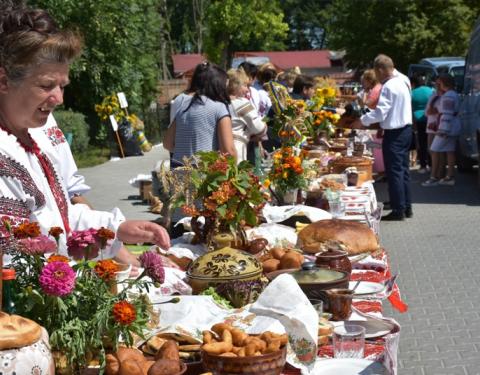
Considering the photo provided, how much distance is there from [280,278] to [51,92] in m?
0.93

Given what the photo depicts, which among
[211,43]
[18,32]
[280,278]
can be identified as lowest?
[211,43]

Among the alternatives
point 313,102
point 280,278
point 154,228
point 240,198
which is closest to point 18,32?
point 154,228

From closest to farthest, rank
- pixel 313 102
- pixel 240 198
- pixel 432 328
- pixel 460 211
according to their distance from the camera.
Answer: pixel 240 198
pixel 432 328
pixel 313 102
pixel 460 211

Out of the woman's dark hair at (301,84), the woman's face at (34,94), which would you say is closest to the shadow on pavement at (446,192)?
the woman's dark hair at (301,84)

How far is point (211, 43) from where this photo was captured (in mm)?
46625

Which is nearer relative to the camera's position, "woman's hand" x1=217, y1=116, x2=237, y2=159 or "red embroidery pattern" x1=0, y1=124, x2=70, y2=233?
"red embroidery pattern" x1=0, y1=124, x2=70, y2=233

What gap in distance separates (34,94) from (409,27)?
40.0 meters

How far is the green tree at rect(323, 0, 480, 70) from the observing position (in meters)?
40.0

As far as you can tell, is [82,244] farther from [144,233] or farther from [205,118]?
[205,118]

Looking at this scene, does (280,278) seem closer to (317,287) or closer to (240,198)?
(317,287)

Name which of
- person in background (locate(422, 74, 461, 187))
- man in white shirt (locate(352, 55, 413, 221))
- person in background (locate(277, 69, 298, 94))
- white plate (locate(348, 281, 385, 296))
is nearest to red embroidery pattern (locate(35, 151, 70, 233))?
white plate (locate(348, 281, 385, 296))

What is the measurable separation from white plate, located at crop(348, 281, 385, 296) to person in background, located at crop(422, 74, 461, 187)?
10.3 metres

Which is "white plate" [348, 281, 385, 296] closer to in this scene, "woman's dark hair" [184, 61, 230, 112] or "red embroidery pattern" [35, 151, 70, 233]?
"red embroidery pattern" [35, 151, 70, 233]

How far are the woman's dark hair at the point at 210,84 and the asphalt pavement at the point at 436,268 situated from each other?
2067 millimetres
